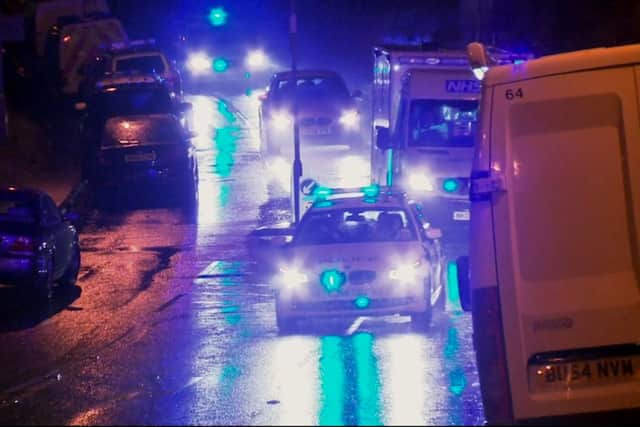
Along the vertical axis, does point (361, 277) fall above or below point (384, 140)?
below

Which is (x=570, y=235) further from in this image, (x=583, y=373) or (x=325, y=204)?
(x=325, y=204)

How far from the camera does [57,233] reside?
17578 millimetres

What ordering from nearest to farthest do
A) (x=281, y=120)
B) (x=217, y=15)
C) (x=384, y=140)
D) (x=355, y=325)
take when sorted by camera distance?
(x=355, y=325)
(x=384, y=140)
(x=217, y=15)
(x=281, y=120)

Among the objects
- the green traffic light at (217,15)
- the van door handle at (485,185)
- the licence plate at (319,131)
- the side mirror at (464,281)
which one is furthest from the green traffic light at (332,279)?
the licence plate at (319,131)

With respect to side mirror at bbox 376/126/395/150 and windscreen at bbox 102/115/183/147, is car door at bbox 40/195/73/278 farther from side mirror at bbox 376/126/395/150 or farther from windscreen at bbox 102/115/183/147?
windscreen at bbox 102/115/183/147

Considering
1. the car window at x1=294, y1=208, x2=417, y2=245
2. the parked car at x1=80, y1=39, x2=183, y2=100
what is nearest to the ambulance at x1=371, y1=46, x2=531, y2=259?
the car window at x1=294, y1=208, x2=417, y2=245

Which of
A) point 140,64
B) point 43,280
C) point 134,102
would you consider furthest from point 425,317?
point 140,64

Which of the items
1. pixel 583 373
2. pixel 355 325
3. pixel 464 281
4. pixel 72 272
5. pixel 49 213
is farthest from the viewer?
pixel 72 272

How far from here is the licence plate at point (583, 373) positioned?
6.50 m

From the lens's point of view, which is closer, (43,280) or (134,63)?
(43,280)

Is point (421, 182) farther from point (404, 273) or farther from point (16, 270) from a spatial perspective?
point (16, 270)

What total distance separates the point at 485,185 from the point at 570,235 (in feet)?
1.63

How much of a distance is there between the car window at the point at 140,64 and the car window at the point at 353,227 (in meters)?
18.0

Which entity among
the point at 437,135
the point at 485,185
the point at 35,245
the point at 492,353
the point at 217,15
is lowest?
the point at 35,245
